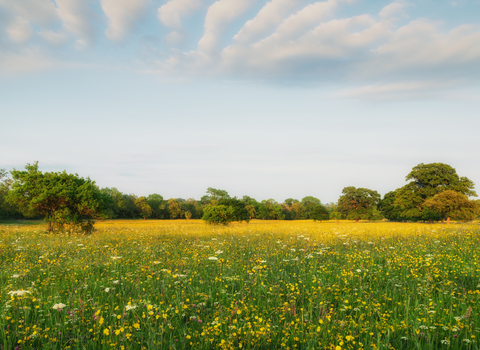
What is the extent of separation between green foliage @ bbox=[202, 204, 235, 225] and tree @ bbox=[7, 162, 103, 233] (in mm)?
13641

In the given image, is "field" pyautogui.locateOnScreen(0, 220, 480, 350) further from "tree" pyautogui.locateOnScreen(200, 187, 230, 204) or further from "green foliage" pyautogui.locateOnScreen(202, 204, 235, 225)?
"tree" pyautogui.locateOnScreen(200, 187, 230, 204)

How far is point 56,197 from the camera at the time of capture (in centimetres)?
1869

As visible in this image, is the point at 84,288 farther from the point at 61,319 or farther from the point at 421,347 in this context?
the point at 421,347

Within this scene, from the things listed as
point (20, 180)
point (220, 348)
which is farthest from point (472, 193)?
point (20, 180)

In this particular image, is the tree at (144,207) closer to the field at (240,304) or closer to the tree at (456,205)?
the tree at (456,205)

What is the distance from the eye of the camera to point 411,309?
4.38 metres

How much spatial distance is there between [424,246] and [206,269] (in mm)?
Result: 8045

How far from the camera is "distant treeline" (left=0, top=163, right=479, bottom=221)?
31750 mm

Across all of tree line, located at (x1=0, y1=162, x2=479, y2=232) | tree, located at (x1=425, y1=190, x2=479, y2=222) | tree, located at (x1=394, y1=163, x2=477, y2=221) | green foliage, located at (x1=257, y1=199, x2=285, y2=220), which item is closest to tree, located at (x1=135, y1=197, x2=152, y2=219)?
tree line, located at (x1=0, y1=162, x2=479, y2=232)

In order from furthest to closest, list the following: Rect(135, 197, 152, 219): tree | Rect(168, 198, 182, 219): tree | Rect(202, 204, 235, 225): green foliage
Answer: Rect(168, 198, 182, 219): tree → Rect(135, 197, 152, 219): tree → Rect(202, 204, 235, 225): green foliage

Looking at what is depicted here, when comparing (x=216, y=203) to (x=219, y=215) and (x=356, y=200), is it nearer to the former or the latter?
(x=219, y=215)

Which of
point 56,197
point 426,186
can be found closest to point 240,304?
point 56,197

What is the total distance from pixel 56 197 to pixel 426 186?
6320cm

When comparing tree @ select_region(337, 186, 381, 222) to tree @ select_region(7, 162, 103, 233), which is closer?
tree @ select_region(7, 162, 103, 233)
